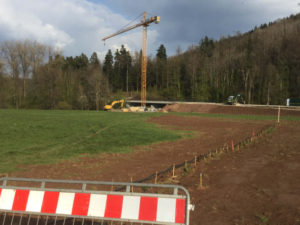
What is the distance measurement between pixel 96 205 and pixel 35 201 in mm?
944

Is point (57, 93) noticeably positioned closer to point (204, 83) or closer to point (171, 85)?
point (171, 85)

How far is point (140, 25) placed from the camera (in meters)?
84.0

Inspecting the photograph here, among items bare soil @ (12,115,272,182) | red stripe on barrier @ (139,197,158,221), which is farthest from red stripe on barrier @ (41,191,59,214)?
bare soil @ (12,115,272,182)

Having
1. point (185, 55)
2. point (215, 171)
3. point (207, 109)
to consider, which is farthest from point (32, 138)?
point (185, 55)

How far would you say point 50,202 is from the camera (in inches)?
134

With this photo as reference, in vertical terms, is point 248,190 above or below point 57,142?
above

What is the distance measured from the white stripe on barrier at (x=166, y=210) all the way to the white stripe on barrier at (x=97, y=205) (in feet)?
2.47

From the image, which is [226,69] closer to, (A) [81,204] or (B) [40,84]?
(B) [40,84]

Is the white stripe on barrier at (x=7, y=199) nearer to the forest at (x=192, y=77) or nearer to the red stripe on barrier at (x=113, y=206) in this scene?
the red stripe on barrier at (x=113, y=206)

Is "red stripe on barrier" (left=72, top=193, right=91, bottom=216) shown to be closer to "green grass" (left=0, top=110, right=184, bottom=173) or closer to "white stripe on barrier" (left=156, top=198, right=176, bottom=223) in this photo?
"white stripe on barrier" (left=156, top=198, right=176, bottom=223)

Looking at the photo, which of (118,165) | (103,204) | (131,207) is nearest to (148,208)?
(131,207)

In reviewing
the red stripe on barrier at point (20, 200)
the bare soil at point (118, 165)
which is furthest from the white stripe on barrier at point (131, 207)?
the bare soil at point (118, 165)

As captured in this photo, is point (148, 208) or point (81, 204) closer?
point (148, 208)

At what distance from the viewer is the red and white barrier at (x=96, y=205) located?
120 inches
